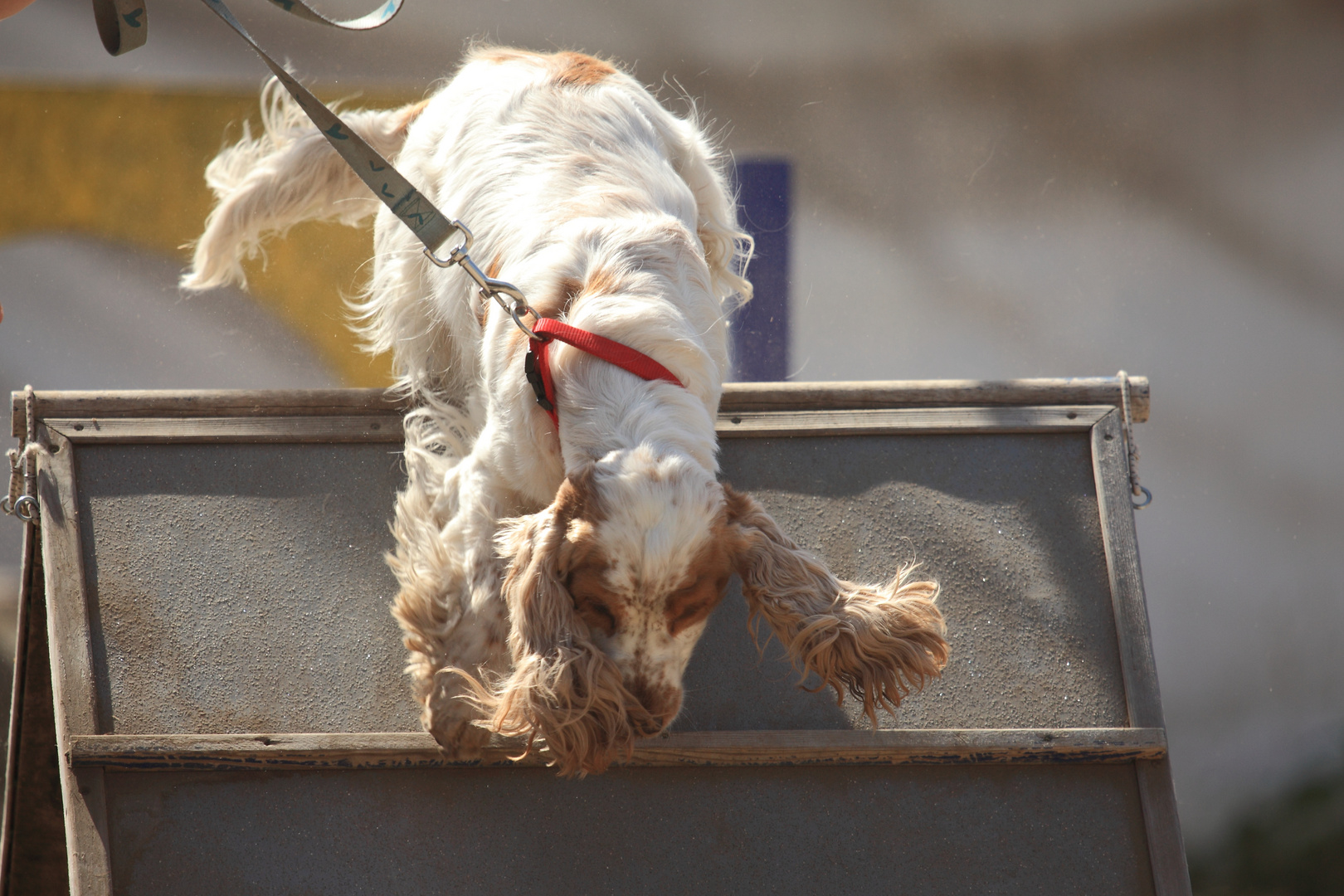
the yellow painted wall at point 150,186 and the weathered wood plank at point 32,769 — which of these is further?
the yellow painted wall at point 150,186

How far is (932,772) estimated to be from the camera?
7.72ft

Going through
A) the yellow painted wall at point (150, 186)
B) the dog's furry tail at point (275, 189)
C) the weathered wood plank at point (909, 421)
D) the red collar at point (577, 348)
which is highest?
the yellow painted wall at point (150, 186)

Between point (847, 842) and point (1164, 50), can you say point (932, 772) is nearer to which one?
point (847, 842)

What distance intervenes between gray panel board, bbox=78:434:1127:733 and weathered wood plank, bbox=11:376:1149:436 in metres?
0.10

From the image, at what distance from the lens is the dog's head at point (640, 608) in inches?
73.3

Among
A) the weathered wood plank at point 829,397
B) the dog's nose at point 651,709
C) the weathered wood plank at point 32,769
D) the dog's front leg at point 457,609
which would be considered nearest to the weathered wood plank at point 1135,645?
the weathered wood plank at point 829,397

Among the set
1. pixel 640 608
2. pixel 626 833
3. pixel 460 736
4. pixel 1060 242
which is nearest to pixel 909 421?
pixel 640 608

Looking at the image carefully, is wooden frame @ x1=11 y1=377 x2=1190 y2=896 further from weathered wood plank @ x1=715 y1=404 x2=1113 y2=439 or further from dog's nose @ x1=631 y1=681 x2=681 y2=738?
dog's nose @ x1=631 y1=681 x2=681 y2=738

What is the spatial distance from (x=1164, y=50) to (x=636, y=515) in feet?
10.9

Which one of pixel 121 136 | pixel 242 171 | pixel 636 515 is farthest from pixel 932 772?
pixel 121 136

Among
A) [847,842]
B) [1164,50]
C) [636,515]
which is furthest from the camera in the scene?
[1164,50]

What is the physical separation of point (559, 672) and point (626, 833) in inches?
24.7

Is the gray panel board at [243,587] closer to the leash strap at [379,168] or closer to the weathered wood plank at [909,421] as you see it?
the leash strap at [379,168]

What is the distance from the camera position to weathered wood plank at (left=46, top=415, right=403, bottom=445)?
2654 millimetres
